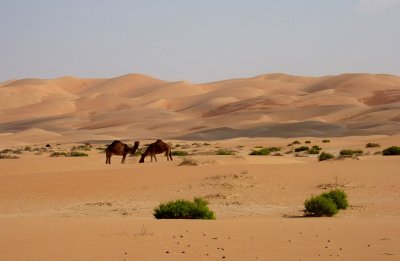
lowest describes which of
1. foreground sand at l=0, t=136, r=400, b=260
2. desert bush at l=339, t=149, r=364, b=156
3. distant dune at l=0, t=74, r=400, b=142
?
foreground sand at l=0, t=136, r=400, b=260

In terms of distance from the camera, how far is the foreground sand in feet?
29.6

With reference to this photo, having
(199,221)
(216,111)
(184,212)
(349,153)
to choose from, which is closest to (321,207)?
(184,212)

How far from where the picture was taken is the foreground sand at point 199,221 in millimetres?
9023

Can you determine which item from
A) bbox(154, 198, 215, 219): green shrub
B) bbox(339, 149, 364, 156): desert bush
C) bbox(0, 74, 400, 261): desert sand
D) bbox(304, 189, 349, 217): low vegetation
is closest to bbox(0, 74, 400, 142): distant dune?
bbox(0, 74, 400, 261): desert sand

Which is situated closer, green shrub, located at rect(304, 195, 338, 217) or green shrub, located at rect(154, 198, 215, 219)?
green shrub, located at rect(154, 198, 215, 219)

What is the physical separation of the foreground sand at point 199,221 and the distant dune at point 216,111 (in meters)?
56.1

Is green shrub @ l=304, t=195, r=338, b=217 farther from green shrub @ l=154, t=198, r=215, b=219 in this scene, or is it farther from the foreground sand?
green shrub @ l=154, t=198, r=215, b=219

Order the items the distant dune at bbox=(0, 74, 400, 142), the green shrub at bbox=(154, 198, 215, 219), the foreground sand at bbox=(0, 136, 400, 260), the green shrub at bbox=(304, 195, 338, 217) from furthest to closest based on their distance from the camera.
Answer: the distant dune at bbox=(0, 74, 400, 142) → the green shrub at bbox=(304, 195, 338, 217) → the green shrub at bbox=(154, 198, 215, 219) → the foreground sand at bbox=(0, 136, 400, 260)

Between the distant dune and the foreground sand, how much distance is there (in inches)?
2209

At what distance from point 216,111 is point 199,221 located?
124328 mm

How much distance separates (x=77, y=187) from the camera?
21.4 m

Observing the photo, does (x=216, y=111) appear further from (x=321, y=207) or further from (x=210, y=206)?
(x=321, y=207)

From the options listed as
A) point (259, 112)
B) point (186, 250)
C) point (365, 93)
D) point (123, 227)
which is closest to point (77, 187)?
point (123, 227)

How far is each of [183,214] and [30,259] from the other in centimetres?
496
